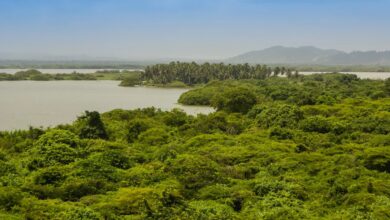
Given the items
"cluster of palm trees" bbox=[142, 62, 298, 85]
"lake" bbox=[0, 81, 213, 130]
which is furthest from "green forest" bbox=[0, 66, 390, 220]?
"cluster of palm trees" bbox=[142, 62, 298, 85]

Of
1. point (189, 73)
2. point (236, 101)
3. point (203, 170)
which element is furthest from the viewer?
point (189, 73)

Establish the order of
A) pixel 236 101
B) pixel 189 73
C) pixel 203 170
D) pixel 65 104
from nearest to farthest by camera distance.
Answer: pixel 203 170 → pixel 236 101 → pixel 65 104 → pixel 189 73

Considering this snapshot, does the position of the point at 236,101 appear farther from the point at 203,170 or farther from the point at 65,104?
the point at 203,170

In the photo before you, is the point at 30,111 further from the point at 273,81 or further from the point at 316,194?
the point at 273,81

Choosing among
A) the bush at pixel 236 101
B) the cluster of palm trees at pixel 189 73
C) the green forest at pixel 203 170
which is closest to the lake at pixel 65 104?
the bush at pixel 236 101

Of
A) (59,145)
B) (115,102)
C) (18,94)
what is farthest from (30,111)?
(59,145)

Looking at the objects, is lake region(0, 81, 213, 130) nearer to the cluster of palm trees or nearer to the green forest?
the green forest

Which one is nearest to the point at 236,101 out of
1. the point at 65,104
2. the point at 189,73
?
the point at 65,104

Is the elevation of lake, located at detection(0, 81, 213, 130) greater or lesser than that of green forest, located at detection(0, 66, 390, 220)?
lesser
